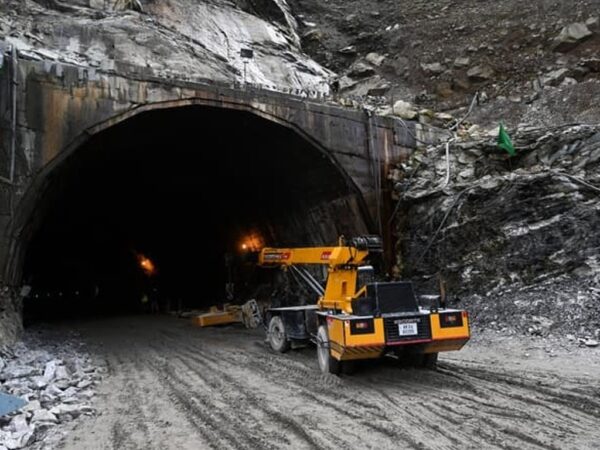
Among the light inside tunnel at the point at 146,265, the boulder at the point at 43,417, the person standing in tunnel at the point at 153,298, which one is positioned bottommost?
the boulder at the point at 43,417

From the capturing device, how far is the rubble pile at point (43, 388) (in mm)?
5066

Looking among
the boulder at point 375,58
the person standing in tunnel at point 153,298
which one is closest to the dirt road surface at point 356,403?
the person standing in tunnel at point 153,298

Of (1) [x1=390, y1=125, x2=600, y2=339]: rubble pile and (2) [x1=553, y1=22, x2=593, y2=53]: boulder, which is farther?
(2) [x1=553, y1=22, x2=593, y2=53]: boulder

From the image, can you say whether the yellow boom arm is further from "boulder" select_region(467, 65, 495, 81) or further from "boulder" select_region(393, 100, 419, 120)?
"boulder" select_region(467, 65, 495, 81)

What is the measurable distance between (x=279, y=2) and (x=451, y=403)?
33732 millimetres

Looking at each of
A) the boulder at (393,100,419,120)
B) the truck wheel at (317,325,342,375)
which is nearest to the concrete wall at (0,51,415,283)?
the boulder at (393,100,419,120)

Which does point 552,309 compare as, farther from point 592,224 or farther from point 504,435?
point 504,435

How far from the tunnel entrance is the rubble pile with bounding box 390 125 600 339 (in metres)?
2.04

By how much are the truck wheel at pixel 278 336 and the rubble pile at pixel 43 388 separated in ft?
10.7

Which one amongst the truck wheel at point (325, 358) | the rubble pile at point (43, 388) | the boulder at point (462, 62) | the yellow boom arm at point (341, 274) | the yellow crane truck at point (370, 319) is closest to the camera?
the rubble pile at point (43, 388)

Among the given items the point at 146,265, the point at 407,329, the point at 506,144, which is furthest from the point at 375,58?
the point at 407,329

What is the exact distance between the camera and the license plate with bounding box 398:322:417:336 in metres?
6.87

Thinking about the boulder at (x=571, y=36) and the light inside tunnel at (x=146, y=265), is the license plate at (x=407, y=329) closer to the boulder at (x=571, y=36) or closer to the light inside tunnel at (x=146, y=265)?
the light inside tunnel at (x=146, y=265)

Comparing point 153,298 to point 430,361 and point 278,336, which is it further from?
point 430,361
